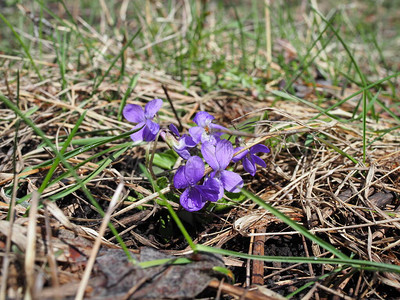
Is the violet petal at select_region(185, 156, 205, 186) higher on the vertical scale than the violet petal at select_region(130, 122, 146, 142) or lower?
lower

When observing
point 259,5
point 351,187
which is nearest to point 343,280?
point 351,187

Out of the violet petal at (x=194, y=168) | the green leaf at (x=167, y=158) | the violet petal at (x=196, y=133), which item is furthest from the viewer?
the green leaf at (x=167, y=158)

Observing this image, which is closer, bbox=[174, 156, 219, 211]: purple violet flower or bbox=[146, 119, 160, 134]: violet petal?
bbox=[174, 156, 219, 211]: purple violet flower

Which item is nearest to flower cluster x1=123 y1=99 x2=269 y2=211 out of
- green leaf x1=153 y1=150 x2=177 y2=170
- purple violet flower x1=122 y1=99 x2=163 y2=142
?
purple violet flower x1=122 y1=99 x2=163 y2=142

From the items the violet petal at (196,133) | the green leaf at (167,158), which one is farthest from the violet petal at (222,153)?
the green leaf at (167,158)

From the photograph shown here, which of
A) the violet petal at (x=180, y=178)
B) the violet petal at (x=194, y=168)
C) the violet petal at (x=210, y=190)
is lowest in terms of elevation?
the violet petal at (x=210, y=190)

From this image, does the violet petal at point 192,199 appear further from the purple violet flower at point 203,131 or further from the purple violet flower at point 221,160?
the purple violet flower at point 203,131

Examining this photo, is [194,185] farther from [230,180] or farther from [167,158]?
[167,158]

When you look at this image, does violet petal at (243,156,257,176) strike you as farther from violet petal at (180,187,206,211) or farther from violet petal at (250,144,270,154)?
violet petal at (180,187,206,211)
